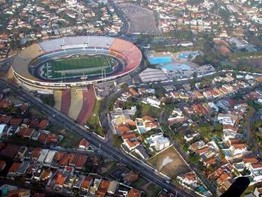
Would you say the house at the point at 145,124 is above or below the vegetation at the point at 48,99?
above

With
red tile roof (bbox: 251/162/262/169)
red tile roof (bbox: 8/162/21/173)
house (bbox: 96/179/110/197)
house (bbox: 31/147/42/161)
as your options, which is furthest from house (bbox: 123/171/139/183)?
red tile roof (bbox: 251/162/262/169)

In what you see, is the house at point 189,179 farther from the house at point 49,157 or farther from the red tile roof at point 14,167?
the red tile roof at point 14,167

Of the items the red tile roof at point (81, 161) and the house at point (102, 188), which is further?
the red tile roof at point (81, 161)

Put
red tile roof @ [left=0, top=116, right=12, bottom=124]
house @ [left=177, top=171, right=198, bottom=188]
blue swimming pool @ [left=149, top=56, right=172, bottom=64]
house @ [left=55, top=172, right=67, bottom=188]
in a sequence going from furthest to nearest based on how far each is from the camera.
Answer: blue swimming pool @ [left=149, top=56, right=172, bottom=64] → red tile roof @ [left=0, top=116, right=12, bottom=124] → house @ [left=177, top=171, right=198, bottom=188] → house @ [left=55, top=172, right=67, bottom=188]

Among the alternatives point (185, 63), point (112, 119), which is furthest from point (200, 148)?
point (185, 63)

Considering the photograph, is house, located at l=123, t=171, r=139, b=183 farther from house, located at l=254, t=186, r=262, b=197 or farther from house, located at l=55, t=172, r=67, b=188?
house, located at l=254, t=186, r=262, b=197

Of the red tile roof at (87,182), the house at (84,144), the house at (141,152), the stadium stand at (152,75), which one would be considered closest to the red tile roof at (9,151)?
the house at (84,144)
